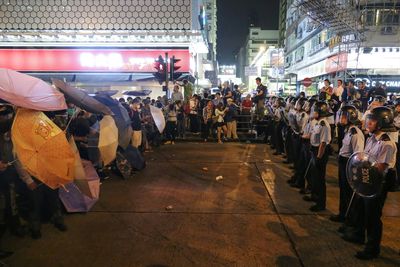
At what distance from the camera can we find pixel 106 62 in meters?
19.2

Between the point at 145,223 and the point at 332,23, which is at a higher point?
the point at 332,23

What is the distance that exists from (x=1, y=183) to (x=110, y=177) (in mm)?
3609

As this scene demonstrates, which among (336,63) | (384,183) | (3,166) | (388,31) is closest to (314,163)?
(384,183)

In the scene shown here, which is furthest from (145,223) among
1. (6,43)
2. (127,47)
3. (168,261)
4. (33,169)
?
(6,43)

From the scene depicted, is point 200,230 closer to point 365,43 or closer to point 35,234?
point 35,234

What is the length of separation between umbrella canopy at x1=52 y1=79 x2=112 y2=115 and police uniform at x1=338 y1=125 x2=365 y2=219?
12.2ft

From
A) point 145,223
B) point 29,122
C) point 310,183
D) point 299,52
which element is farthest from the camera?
point 299,52

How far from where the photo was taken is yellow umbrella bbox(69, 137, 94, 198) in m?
5.36

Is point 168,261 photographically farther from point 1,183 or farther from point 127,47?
point 127,47

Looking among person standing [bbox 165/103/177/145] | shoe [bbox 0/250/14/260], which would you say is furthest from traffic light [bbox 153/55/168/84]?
shoe [bbox 0/250/14/260]

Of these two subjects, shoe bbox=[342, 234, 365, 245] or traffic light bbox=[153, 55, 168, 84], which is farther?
traffic light bbox=[153, 55, 168, 84]

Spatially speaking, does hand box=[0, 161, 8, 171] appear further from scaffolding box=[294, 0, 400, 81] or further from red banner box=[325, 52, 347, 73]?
red banner box=[325, 52, 347, 73]

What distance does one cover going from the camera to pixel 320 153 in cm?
588

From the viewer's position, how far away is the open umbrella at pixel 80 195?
19.1ft
